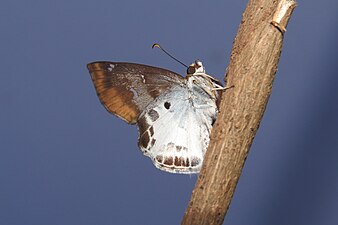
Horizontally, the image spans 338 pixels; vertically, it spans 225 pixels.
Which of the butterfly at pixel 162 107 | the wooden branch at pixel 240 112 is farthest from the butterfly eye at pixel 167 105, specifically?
the wooden branch at pixel 240 112

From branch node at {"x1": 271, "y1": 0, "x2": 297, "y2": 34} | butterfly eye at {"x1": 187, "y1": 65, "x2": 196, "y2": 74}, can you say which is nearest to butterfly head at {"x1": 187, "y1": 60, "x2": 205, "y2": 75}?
butterfly eye at {"x1": 187, "y1": 65, "x2": 196, "y2": 74}

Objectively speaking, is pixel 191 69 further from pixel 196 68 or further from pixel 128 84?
pixel 128 84

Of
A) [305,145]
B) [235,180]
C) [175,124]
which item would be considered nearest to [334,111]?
[305,145]

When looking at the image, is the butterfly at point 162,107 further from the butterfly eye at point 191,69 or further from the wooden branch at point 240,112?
the wooden branch at point 240,112

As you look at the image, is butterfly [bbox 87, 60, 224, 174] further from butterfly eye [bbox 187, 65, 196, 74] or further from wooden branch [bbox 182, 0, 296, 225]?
wooden branch [bbox 182, 0, 296, 225]

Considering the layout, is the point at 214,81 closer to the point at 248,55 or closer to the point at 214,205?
the point at 248,55
